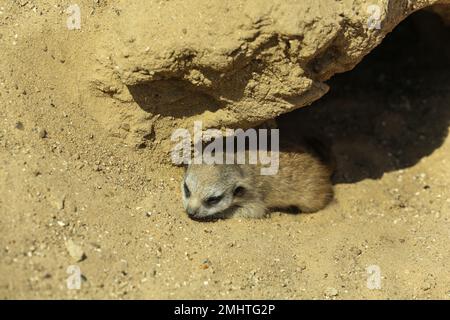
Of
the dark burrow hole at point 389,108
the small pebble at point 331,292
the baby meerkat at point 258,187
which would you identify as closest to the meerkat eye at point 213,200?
the baby meerkat at point 258,187

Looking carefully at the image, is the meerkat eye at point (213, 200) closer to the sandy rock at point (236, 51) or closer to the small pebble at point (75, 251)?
the sandy rock at point (236, 51)

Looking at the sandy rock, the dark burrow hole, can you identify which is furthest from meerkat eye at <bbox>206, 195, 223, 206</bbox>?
the dark burrow hole

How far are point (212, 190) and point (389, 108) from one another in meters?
2.55

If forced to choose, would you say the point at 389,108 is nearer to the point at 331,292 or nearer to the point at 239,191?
the point at 239,191

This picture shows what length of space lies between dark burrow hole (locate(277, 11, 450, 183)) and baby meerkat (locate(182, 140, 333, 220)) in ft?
1.15

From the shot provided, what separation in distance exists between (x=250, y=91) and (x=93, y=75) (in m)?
1.17

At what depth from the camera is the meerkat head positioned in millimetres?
4457

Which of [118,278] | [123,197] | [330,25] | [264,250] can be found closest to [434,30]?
[330,25]

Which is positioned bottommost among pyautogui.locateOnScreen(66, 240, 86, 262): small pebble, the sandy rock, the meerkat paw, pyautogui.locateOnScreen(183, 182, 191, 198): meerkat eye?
pyautogui.locateOnScreen(66, 240, 86, 262): small pebble

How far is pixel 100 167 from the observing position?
4.15 metres

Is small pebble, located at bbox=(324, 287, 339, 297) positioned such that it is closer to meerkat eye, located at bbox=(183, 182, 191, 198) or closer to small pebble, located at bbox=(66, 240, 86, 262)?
meerkat eye, located at bbox=(183, 182, 191, 198)

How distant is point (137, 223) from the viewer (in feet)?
12.8

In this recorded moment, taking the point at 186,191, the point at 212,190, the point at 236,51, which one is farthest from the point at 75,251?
the point at 236,51

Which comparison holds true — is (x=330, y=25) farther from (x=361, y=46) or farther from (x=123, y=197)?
(x=123, y=197)
